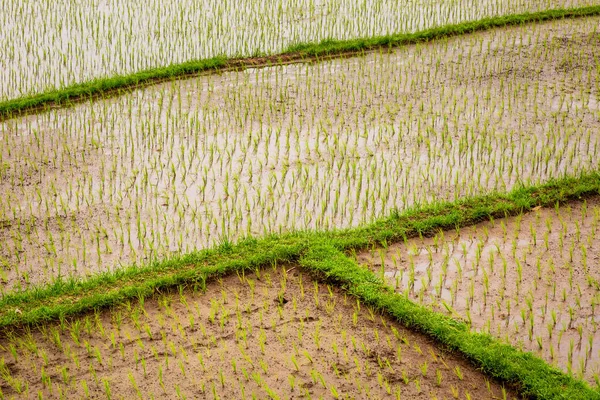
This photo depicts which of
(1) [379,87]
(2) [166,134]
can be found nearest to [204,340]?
(2) [166,134]

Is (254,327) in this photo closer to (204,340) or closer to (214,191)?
(204,340)

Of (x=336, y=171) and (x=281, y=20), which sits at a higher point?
(x=281, y=20)

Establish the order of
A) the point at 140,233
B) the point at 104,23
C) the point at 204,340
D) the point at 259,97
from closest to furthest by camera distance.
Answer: the point at 204,340 < the point at 140,233 < the point at 259,97 < the point at 104,23

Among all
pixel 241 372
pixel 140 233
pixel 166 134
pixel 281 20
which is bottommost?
pixel 241 372

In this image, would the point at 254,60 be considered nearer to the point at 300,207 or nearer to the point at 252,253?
the point at 300,207

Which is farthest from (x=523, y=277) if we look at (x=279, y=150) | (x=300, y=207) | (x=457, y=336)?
(x=279, y=150)

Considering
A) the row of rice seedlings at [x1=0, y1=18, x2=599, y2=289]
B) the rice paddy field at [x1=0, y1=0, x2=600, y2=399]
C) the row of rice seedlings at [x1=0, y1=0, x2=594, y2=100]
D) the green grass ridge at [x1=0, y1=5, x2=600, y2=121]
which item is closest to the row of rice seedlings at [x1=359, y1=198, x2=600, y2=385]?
the rice paddy field at [x1=0, y1=0, x2=600, y2=399]
